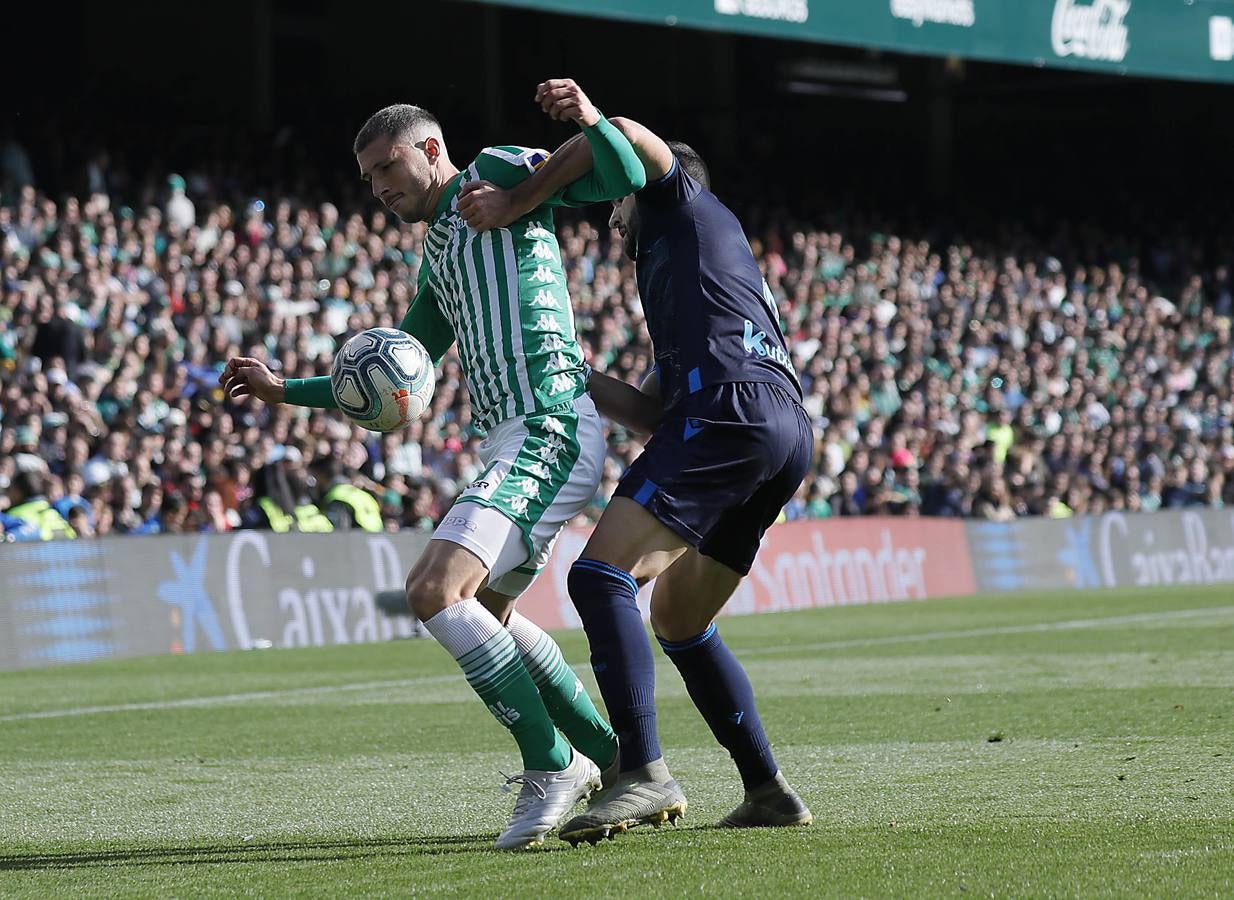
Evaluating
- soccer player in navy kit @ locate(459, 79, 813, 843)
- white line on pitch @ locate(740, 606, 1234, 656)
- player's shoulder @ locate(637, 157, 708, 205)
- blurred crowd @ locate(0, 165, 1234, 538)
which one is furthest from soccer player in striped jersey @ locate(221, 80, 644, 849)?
blurred crowd @ locate(0, 165, 1234, 538)

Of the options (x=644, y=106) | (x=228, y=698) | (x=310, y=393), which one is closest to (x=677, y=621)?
(x=310, y=393)

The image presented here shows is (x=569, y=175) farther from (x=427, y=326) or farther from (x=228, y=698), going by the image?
(x=228, y=698)

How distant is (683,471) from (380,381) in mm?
981

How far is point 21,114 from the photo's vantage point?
72.2ft

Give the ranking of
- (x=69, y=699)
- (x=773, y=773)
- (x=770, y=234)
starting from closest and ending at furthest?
(x=773, y=773)
(x=69, y=699)
(x=770, y=234)

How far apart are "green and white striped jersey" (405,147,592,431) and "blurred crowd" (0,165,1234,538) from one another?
32.9ft

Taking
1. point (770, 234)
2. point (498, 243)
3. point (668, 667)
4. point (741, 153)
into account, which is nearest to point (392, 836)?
point (498, 243)

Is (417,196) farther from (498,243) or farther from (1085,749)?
(1085,749)

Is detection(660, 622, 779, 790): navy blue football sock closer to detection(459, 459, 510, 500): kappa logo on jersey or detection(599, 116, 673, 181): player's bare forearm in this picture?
detection(459, 459, 510, 500): kappa logo on jersey

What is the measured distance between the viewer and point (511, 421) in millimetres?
5500

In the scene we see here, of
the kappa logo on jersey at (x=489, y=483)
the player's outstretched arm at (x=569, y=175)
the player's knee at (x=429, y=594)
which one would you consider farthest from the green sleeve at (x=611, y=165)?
the player's knee at (x=429, y=594)

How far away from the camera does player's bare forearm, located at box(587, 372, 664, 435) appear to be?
5.70 meters

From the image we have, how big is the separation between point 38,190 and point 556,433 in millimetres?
16366

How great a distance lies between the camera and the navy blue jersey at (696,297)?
547 cm
